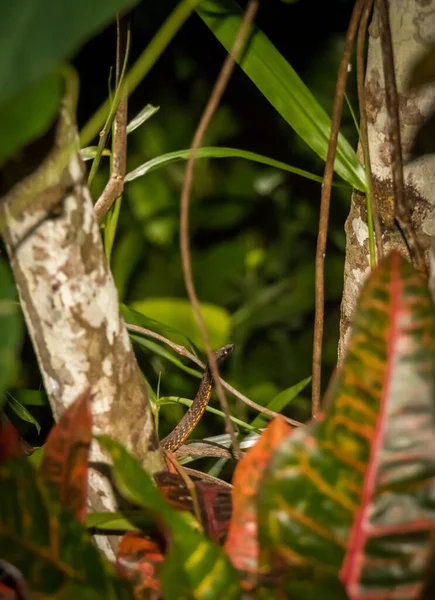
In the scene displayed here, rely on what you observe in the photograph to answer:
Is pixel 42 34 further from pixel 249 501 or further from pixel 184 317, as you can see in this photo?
pixel 184 317

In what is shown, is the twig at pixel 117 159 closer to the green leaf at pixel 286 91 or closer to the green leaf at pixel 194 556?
the green leaf at pixel 286 91

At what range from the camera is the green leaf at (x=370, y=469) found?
1.36 ft

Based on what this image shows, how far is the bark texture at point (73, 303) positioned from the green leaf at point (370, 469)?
0.69ft

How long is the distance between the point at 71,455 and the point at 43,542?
0.27 feet

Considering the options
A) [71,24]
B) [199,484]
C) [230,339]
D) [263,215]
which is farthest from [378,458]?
[263,215]

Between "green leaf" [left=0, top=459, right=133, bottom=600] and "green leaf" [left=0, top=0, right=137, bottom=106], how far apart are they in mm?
236

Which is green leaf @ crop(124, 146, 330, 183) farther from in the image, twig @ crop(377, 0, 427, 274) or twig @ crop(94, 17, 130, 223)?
twig @ crop(377, 0, 427, 274)

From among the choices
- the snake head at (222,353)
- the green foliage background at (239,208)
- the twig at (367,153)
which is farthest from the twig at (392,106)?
the green foliage background at (239,208)

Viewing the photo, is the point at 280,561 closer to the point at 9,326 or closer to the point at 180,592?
the point at 180,592

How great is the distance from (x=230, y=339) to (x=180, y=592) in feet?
5.66

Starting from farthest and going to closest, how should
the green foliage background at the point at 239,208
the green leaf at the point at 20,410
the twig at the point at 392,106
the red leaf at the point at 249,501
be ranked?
the green foliage background at the point at 239,208 → the green leaf at the point at 20,410 → the twig at the point at 392,106 → the red leaf at the point at 249,501

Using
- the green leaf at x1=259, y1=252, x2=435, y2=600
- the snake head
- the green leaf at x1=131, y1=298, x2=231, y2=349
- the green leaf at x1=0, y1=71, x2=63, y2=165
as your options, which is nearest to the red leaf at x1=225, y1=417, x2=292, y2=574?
the green leaf at x1=259, y1=252, x2=435, y2=600

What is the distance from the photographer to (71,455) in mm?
506

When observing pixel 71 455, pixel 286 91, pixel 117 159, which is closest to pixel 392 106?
pixel 286 91
